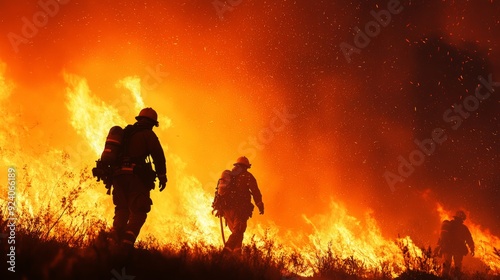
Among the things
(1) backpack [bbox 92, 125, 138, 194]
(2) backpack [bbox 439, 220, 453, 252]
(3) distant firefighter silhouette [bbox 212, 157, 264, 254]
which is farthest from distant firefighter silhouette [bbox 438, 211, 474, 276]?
(1) backpack [bbox 92, 125, 138, 194]

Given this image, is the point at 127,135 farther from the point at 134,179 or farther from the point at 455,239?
the point at 455,239

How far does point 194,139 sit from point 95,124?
7.82m

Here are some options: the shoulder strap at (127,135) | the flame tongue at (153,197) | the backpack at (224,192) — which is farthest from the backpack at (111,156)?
the flame tongue at (153,197)

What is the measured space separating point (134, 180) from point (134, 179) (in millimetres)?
16

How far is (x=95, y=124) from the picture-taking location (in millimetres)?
15117

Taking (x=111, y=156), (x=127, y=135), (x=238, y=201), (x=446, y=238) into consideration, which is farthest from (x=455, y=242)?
(x=111, y=156)

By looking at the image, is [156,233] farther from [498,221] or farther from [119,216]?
[498,221]

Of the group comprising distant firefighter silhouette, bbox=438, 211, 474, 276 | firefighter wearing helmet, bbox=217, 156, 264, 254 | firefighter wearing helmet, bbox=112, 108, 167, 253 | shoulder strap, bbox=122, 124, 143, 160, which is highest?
distant firefighter silhouette, bbox=438, 211, 474, 276

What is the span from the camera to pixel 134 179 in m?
5.70

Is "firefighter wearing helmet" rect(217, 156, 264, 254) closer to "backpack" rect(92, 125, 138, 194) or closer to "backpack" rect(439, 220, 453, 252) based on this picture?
"backpack" rect(92, 125, 138, 194)

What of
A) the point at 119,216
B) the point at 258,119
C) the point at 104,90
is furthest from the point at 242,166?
the point at 258,119

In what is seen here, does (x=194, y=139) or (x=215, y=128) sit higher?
(x=215, y=128)

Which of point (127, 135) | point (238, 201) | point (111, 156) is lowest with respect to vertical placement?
point (111, 156)

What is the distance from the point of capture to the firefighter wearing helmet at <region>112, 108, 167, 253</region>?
18.2ft
